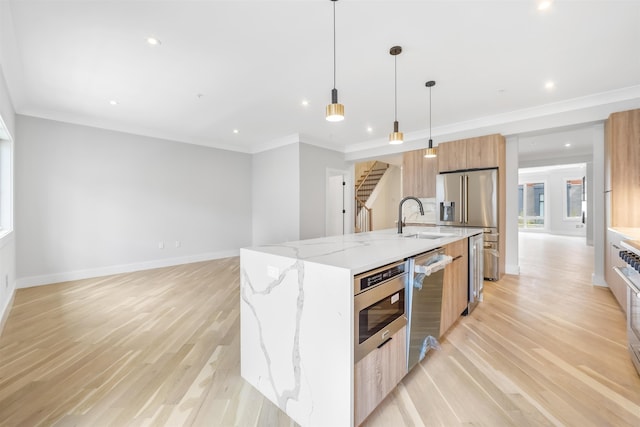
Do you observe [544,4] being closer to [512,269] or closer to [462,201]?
[462,201]

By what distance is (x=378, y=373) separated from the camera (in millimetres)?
1494

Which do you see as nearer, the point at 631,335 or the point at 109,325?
the point at 631,335

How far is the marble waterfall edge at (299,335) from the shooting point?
1289mm

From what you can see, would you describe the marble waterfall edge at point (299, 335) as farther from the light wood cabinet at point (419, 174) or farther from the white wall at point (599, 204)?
the white wall at point (599, 204)

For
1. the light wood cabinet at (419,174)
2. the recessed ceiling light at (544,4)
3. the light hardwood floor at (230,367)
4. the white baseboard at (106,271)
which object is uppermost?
the recessed ceiling light at (544,4)

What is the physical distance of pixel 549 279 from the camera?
171 inches

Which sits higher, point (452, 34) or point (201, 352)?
point (452, 34)

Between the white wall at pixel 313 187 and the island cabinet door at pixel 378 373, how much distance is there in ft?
13.9

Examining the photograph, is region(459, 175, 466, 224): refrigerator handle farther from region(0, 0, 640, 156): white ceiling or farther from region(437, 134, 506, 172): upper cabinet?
region(0, 0, 640, 156): white ceiling

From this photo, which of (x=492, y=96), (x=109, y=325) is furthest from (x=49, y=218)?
(x=492, y=96)

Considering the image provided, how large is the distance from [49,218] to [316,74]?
15.5 ft

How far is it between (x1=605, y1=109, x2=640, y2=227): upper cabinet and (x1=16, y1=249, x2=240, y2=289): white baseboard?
22.3ft

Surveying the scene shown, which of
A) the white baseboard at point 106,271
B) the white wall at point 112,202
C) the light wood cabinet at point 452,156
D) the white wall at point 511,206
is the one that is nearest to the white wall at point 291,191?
the white wall at point 112,202

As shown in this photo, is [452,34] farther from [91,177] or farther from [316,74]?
[91,177]
